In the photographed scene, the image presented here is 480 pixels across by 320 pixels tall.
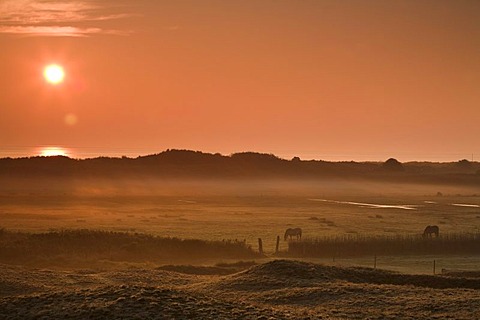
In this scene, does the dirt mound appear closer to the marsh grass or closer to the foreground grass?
the foreground grass

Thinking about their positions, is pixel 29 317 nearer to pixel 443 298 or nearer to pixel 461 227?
pixel 443 298

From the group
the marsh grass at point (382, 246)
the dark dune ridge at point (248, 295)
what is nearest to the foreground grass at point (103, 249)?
the marsh grass at point (382, 246)

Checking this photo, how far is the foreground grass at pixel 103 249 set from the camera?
48031 mm

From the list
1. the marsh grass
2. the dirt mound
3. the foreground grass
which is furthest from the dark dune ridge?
the marsh grass

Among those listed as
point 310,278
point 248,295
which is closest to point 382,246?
point 310,278

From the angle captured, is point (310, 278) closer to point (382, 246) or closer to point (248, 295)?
point (248, 295)

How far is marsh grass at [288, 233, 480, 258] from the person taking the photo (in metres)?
56.2

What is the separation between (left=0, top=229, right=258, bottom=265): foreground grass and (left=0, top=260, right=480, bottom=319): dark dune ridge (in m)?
14.2

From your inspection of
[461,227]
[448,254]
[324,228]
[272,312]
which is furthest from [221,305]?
[461,227]

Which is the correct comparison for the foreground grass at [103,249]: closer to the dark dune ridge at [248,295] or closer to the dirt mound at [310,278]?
the dark dune ridge at [248,295]

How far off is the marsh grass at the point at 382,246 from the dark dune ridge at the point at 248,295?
21.6 metres

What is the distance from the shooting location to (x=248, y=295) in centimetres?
2777

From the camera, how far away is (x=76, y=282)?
31.9 metres

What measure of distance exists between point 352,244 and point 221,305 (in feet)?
117
